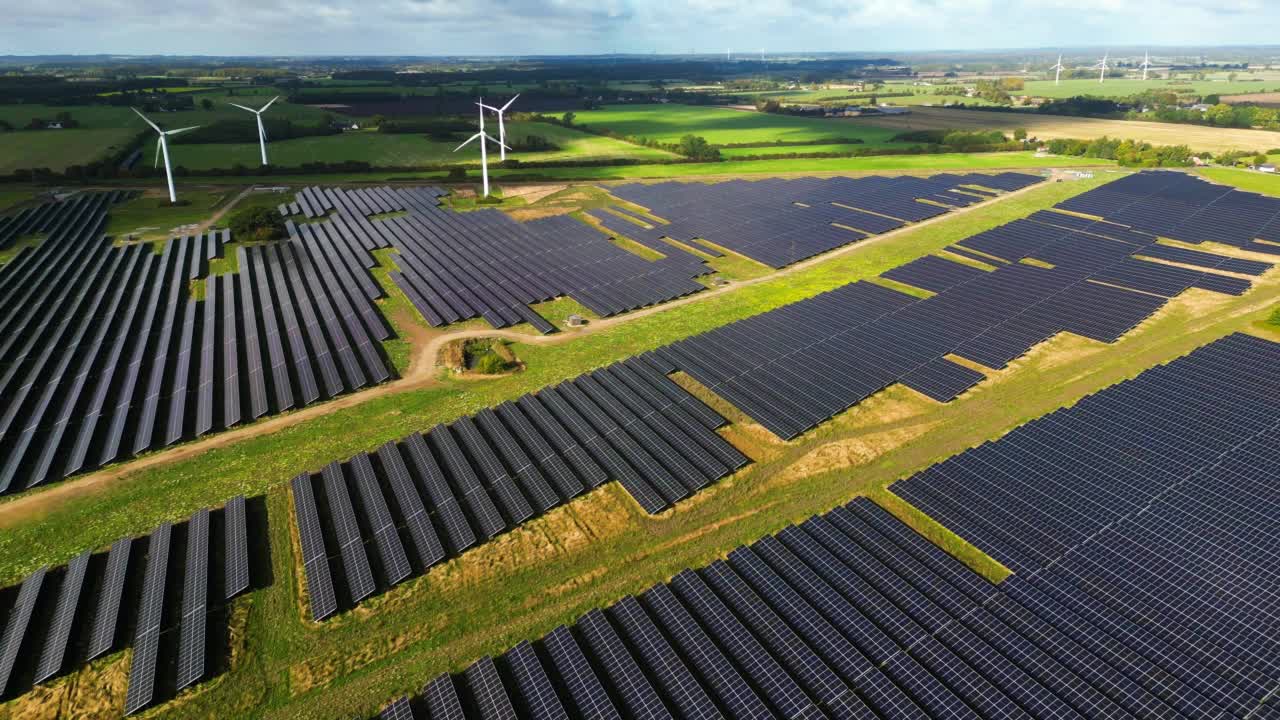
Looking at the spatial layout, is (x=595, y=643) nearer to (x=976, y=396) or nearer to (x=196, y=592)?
(x=196, y=592)

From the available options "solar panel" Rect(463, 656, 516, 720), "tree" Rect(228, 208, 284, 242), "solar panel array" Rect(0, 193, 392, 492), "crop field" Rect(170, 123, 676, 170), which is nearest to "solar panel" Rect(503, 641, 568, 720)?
"solar panel" Rect(463, 656, 516, 720)

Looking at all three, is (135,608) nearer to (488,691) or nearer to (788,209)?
(488,691)

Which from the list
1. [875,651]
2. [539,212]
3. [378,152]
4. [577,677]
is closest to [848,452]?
[875,651]

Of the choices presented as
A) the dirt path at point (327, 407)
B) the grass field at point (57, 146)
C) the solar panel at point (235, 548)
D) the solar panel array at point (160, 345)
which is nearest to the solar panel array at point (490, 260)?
the dirt path at point (327, 407)

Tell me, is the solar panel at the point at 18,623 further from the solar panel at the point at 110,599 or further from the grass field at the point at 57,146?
the grass field at the point at 57,146

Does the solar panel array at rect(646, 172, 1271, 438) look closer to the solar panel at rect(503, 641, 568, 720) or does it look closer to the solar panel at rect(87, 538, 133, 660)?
the solar panel at rect(503, 641, 568, 720)

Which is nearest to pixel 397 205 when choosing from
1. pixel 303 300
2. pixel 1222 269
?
pixel 303 300
